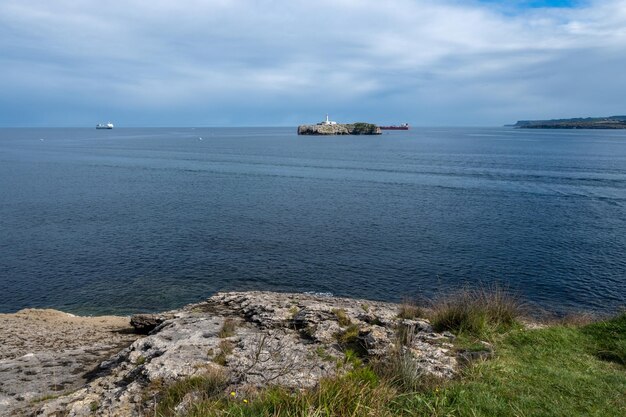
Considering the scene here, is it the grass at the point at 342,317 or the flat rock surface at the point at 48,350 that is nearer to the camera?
the flat rock surface at the point at 48,350

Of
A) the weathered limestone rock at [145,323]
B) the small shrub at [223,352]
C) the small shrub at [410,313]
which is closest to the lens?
the small shrub at [223,352]

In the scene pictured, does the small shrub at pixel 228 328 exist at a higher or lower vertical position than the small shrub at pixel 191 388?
lower

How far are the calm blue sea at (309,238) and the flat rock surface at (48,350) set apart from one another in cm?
334

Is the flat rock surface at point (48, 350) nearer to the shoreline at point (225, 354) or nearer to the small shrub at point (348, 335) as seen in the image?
the shoreline at point (225, 354)

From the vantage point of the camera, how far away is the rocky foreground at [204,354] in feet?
35.7

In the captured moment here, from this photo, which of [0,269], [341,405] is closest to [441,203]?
[0,269]

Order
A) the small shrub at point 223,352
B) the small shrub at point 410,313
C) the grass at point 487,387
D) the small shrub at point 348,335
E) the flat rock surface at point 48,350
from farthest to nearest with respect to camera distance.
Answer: the small shrub at point 410,313, the small shrub at point 348,335, the flat rock surface at point 48,350, the small shrub at point 223,352, the grass at point 487,387

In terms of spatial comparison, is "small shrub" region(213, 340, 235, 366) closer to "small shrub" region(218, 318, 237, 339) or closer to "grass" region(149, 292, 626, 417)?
"small shrub" region(218, 318, 237, 339)

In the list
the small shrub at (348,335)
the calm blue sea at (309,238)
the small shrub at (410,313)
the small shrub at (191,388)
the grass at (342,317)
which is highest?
the small shrub at (191,388)

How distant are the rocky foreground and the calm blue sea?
9.48 m

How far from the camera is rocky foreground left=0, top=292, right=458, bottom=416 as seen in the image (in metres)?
10.9

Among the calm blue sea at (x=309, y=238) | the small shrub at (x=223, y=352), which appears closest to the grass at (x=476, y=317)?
the small shrub at (x=223, y=352)

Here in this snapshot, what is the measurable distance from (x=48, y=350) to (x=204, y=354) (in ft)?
28.1

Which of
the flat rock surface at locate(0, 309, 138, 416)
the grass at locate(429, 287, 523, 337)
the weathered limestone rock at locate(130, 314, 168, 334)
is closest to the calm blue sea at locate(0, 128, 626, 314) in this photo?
the flat rock surface at locate(0, 309, 138, 416)
